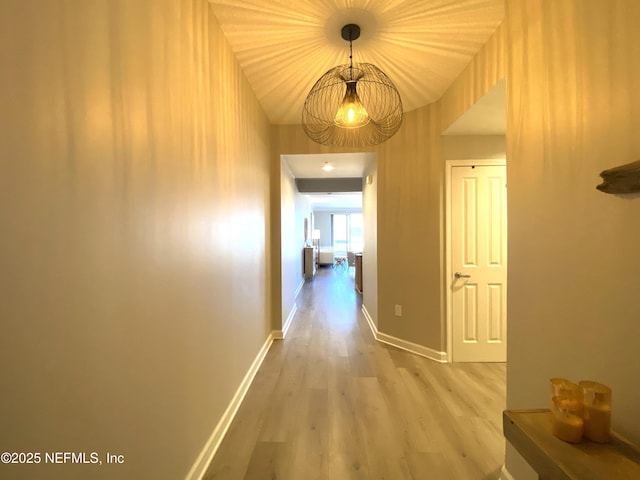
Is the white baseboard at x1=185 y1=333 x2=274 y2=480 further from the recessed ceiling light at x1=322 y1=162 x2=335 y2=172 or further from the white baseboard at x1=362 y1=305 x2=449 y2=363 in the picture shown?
the recessed ceiling light at x1=322 y1=162 x2=335 y2=172

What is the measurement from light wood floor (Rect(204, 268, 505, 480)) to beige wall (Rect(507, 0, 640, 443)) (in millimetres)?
596

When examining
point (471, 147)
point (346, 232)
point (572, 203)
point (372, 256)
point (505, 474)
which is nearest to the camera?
point (572, 203)

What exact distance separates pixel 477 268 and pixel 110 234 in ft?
10.1

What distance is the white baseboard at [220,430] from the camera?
150 cm

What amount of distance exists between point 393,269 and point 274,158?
204 centimetres

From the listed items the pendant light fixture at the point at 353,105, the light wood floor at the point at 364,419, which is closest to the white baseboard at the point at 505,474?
the light wood floor at the point at 364,419

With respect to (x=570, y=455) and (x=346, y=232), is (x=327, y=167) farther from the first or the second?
(x=346, y=232)

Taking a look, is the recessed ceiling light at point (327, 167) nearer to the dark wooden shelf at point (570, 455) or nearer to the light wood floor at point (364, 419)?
the light wood floor at point (364, 419)

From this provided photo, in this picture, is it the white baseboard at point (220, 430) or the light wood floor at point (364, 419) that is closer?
the white baseboard at point (220, 430)

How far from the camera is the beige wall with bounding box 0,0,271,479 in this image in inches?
25.8

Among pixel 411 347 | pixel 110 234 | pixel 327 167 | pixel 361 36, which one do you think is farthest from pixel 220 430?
pixel 327 167

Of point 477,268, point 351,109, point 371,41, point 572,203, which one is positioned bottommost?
point 477,268

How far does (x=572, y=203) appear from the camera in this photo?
1.11m

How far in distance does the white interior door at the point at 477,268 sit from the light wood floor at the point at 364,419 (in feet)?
0.87
